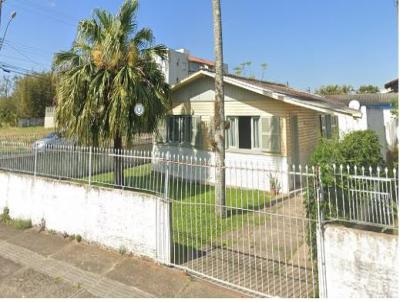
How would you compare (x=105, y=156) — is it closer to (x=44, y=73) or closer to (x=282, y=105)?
(x=282, y=105)

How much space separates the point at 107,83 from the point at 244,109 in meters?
4.95

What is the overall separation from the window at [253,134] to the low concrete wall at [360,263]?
7.05 metres

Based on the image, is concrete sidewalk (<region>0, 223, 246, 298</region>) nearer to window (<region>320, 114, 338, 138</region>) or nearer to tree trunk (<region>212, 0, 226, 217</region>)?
tree trunk (<region>212, 0, 226, 217</region>)

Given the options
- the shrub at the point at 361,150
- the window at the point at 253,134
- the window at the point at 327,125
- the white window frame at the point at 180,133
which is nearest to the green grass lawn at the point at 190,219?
the shrub at the point at 361,150

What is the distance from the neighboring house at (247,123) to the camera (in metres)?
10.7

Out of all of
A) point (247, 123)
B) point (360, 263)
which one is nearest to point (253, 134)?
point (247, 123)

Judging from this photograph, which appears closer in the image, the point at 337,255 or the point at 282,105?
the point at 337,255

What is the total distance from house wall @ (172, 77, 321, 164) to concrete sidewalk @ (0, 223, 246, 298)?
6.78m

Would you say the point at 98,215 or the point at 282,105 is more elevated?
the point at 282,105

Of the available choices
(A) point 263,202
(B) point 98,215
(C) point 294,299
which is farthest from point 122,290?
(A) point 263,202

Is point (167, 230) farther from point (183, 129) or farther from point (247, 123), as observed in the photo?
point (183, 129)

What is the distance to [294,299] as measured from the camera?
13.9 feet

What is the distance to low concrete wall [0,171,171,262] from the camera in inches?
221

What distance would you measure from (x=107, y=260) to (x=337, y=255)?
4.05 m
